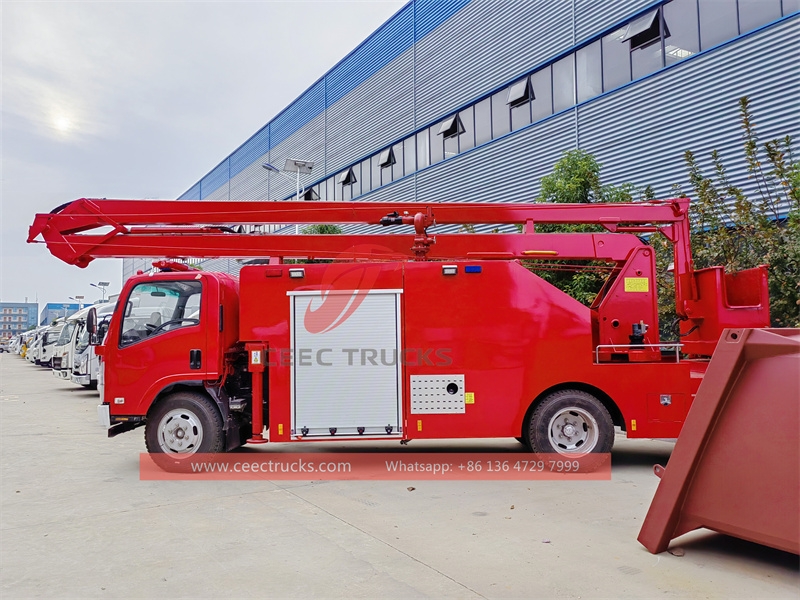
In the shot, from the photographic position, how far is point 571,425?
789 cm

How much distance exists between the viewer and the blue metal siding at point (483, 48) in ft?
60.5

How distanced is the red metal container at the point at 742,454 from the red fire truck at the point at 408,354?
3043 mm

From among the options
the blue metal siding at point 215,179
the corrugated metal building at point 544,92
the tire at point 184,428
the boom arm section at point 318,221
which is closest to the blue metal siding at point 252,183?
the blue metal siding at point 215,179

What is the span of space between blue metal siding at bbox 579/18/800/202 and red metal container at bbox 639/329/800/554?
370 inches

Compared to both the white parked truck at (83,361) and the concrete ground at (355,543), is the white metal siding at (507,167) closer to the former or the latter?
the concrete ground at (355,543)

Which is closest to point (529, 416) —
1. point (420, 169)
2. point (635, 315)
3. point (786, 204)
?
point (635, 315)

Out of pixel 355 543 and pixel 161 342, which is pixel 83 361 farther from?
pixel 355 543

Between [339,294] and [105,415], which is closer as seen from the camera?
[339,294]

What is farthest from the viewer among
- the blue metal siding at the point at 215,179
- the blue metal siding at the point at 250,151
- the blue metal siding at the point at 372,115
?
the blue metal siding at the point at 215,179

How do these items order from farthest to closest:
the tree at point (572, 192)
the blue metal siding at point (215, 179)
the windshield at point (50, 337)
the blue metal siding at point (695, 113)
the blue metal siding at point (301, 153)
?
the blue metal siding at point (215, 179)
the blue metal siding at point (301, 153)
the windshield at point (50, 337)
the tree at point (572, 192)
the blue metal siding at point (695, 113)

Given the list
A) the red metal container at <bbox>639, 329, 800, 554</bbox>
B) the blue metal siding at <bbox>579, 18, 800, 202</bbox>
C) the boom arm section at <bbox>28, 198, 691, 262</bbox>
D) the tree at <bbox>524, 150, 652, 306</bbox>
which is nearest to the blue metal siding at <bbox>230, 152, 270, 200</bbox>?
the blue metal siding at <bbox>579, 18, 800, 202</bbox>

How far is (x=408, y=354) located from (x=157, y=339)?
10.6 feet

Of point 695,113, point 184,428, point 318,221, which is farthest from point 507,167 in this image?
point 184,428

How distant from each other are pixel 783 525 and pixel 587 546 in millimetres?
1424
